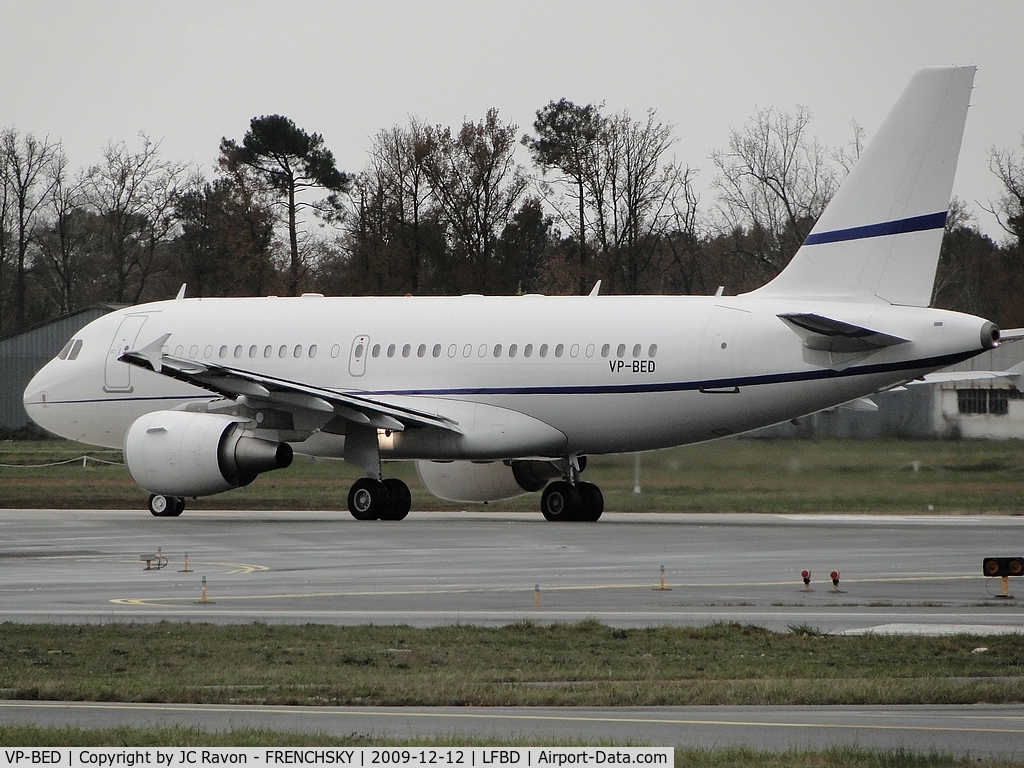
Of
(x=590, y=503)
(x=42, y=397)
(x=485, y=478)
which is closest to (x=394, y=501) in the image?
(x=485, y=478)

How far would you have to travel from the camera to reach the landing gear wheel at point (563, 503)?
29688 millimetres

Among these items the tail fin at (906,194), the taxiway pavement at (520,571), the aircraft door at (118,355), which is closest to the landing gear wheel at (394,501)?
the taxiway pavement at (520,571)

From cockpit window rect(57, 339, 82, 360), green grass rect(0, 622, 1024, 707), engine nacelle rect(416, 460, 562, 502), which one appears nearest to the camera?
green grass rect(0, 622, 1024, 707)

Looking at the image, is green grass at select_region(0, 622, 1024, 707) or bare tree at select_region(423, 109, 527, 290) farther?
bare tree at select_region(423, 109, 527, 290)

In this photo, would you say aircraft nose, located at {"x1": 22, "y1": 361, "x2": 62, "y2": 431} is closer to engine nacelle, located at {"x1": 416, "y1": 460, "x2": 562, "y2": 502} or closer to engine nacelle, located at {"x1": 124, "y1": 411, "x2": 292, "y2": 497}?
engine nacelle, located at {"x1": 124, "y1": 411, "x2": 292, "y2": 497}

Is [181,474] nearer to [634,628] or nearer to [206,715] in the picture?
[634,628]

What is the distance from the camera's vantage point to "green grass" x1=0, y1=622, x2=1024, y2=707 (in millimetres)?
10930

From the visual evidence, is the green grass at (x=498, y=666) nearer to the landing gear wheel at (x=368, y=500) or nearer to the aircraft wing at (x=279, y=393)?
the aircraft wing at (x=279, y=393)

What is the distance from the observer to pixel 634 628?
14.6 metres

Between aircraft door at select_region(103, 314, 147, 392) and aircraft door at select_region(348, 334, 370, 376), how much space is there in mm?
5323

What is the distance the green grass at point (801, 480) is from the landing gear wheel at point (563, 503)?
9.54 ft

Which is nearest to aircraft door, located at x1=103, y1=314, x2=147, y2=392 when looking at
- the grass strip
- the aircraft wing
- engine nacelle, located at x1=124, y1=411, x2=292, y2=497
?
engine nacelle, located at x1=124, y1=411, x2=292, y2=497

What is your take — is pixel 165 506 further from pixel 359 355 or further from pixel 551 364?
pixel 551 364

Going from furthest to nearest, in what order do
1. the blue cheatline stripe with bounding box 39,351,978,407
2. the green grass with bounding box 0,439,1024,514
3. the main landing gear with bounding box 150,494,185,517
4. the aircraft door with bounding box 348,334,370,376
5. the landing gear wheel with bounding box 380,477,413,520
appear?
the main landing gear with bounding box 150,494,185,517 < the green grass with bounding box 0,439,1024,514 < the aircraft door with bounding box 348,334,370,376 < the landing gear wheel with bounding box 380,477,413,520 < the blue cheatline stripe with bounding box 39,351,978,407
